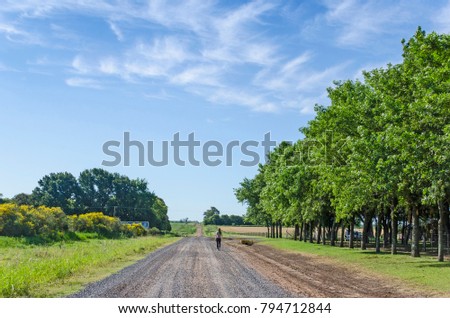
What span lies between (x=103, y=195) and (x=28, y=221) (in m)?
117

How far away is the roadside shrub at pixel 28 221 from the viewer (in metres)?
67.2

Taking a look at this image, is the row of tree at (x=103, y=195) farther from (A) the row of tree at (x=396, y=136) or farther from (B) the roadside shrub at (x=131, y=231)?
(A) the row of tree at (x=396, y=136)

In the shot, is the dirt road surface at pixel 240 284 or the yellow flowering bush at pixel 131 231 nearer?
the dirt road surface at pixel 240 284

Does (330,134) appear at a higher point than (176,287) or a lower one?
higher

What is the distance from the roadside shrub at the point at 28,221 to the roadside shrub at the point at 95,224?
11.2 m

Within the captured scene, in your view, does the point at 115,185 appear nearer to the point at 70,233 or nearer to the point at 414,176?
the point at 70,233

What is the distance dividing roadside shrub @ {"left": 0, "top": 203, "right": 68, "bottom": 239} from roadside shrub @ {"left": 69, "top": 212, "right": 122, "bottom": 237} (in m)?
11.2

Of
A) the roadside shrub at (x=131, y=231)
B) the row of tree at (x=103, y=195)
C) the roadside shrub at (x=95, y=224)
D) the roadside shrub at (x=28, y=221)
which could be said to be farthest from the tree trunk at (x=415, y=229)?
the row of tree at (x=103, y=195)

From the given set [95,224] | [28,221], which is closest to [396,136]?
[28,221]

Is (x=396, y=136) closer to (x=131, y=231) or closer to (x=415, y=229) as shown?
(x=415, y=229)

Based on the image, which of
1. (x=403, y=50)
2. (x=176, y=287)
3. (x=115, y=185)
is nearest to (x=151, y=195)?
(x=115, y=185)

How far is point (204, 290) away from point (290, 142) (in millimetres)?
64446

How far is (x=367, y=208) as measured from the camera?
158 ft

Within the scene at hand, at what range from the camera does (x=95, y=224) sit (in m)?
98.3
